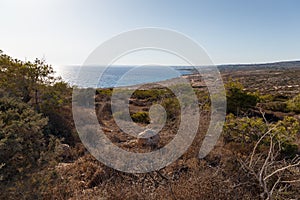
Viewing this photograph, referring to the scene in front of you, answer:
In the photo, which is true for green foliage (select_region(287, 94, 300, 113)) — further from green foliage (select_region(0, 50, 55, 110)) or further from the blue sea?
green foliage (select_region(0, 50, 55, 110))

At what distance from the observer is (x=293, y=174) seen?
138 inches

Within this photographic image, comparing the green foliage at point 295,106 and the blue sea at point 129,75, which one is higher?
the blue sea at point 129,75

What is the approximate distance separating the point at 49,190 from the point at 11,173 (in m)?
0.54

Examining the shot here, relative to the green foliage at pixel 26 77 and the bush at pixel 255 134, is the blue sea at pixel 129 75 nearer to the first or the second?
the green foliage at pixel 26 77

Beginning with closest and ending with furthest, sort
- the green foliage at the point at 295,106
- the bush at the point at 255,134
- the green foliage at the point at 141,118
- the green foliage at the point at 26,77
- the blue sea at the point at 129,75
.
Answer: the bush at the point at 255,134
the blue sea at the point at 129,75
the green foliage at the point at 26,77
the green foliage at the point at 141,118
the green foliage at the point at 295,106

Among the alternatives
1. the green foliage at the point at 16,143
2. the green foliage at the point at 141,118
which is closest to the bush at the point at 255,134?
the green foliage at the point at 141,118

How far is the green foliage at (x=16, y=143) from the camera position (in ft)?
8.61

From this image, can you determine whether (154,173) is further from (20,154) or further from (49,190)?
(20,154)

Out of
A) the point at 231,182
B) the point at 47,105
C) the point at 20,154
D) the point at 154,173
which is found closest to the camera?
the point at 20,154

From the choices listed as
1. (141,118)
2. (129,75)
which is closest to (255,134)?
(129,75)

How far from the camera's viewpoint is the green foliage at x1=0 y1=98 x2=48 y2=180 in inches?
103

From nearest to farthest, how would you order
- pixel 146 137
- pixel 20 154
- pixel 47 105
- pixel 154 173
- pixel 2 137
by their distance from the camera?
pixel 2 137, pixel 20 154, pixel 154 173, pixel 146 137, pixel 47 105

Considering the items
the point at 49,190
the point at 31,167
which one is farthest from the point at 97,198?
the point at 31,167

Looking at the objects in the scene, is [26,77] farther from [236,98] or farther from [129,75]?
[236,98]
